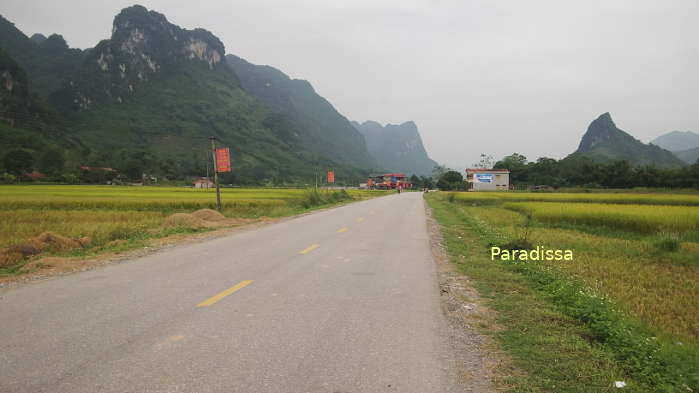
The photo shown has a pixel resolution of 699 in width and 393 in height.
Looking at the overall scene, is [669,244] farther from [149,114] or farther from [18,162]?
[149,114]

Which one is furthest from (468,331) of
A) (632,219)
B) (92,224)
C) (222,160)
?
(222,160)

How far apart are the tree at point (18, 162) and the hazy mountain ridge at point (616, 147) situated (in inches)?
6095

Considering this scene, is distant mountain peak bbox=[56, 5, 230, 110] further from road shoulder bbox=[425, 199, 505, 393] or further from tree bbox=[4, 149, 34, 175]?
road shoulder bbox=[425, 199, 505, 393]

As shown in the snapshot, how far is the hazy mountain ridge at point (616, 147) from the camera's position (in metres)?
136

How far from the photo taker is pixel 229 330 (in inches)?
171

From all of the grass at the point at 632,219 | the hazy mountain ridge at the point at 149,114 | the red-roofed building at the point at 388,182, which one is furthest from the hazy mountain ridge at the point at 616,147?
the grass at the point at 632,219

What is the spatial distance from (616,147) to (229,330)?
617 ft

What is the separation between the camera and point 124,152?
346ft

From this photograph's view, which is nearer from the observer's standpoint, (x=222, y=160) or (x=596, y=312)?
(x=596, y=312)

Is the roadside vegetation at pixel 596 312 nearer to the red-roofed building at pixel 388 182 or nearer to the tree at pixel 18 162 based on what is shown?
the tree at pixel 18 162

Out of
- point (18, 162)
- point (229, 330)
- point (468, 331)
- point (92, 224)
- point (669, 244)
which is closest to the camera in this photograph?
point (229, 330)

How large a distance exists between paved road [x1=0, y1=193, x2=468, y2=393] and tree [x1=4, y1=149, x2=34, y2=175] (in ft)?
296

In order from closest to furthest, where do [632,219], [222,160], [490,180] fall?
[632,219]
[222,160]
[490,180]

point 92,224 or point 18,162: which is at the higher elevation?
point 18,162
